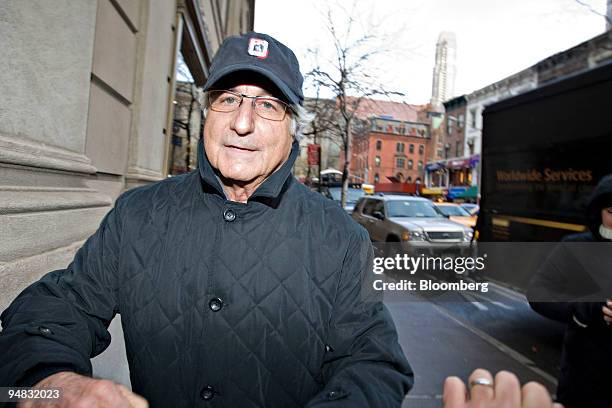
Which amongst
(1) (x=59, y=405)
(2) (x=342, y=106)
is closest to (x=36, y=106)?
(1) (x=59, y=405)

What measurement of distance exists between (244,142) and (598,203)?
199 cm

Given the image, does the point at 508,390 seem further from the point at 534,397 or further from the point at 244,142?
the point at 244,142

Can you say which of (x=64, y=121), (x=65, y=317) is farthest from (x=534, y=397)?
(x=64, y=121)

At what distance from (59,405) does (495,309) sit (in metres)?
5.74

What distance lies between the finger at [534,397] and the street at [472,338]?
7.39 ft

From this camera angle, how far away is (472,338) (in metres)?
4.61

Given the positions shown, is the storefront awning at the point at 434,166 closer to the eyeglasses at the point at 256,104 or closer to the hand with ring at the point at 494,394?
the eyeglasses at the point at 256,104

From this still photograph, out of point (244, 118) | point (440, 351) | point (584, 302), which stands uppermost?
point (244, 118)

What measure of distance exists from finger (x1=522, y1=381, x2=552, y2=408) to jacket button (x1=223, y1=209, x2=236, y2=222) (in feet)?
3.16

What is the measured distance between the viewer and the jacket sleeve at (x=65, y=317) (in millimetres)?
956

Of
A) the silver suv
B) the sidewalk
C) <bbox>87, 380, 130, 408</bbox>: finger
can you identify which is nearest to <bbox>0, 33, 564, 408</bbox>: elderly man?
<bbox>87, 380, 130, 408</bbox>: finger

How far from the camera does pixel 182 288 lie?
4.20 feet

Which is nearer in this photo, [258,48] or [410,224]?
[258,48]

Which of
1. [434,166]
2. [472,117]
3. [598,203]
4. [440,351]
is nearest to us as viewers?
[598,203]
